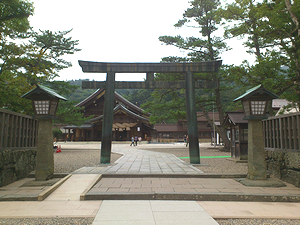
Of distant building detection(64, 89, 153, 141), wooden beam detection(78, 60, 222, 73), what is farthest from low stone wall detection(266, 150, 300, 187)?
distant building detection(64, 89, 153, 141)

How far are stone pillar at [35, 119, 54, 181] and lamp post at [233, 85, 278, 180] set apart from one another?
541 centimetres

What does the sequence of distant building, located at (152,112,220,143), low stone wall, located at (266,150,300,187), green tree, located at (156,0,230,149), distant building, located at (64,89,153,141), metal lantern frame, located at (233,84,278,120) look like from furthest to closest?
distant building, located at (152,112,220,143)
distant building, located at (64,89,153,141)
green tree, located at (156,0,230,149)
metal lantern frame, located at (233,84,278,120)
low stone wall, located at (266,150,300,187)

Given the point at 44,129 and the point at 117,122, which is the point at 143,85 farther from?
the point at 117,122

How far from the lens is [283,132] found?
629 cm

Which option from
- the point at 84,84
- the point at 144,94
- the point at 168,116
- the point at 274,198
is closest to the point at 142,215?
the point at 274,198

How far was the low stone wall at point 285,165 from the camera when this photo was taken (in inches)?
214

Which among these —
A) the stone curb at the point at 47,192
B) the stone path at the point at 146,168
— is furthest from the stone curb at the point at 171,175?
the stone curb at the point at 47,192

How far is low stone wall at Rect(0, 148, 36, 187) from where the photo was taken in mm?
5459

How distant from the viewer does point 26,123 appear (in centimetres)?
709

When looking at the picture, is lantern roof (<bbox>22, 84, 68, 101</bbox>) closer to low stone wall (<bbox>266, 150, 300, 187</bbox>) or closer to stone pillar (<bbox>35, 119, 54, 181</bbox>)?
stone pillar (<bbox>35, 119, 54, 181</bbox>)

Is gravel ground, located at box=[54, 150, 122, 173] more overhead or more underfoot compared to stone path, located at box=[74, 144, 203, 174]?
more underfoot

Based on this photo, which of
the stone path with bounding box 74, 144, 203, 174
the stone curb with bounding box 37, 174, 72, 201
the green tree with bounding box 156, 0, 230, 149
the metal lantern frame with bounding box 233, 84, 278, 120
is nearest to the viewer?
the stone curb with bounding box 37, 174, 72, 201

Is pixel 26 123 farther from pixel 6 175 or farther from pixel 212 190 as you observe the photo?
pixel 212 190

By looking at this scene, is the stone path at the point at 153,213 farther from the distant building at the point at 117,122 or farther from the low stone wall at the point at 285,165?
the distant building at the point at 117,122
